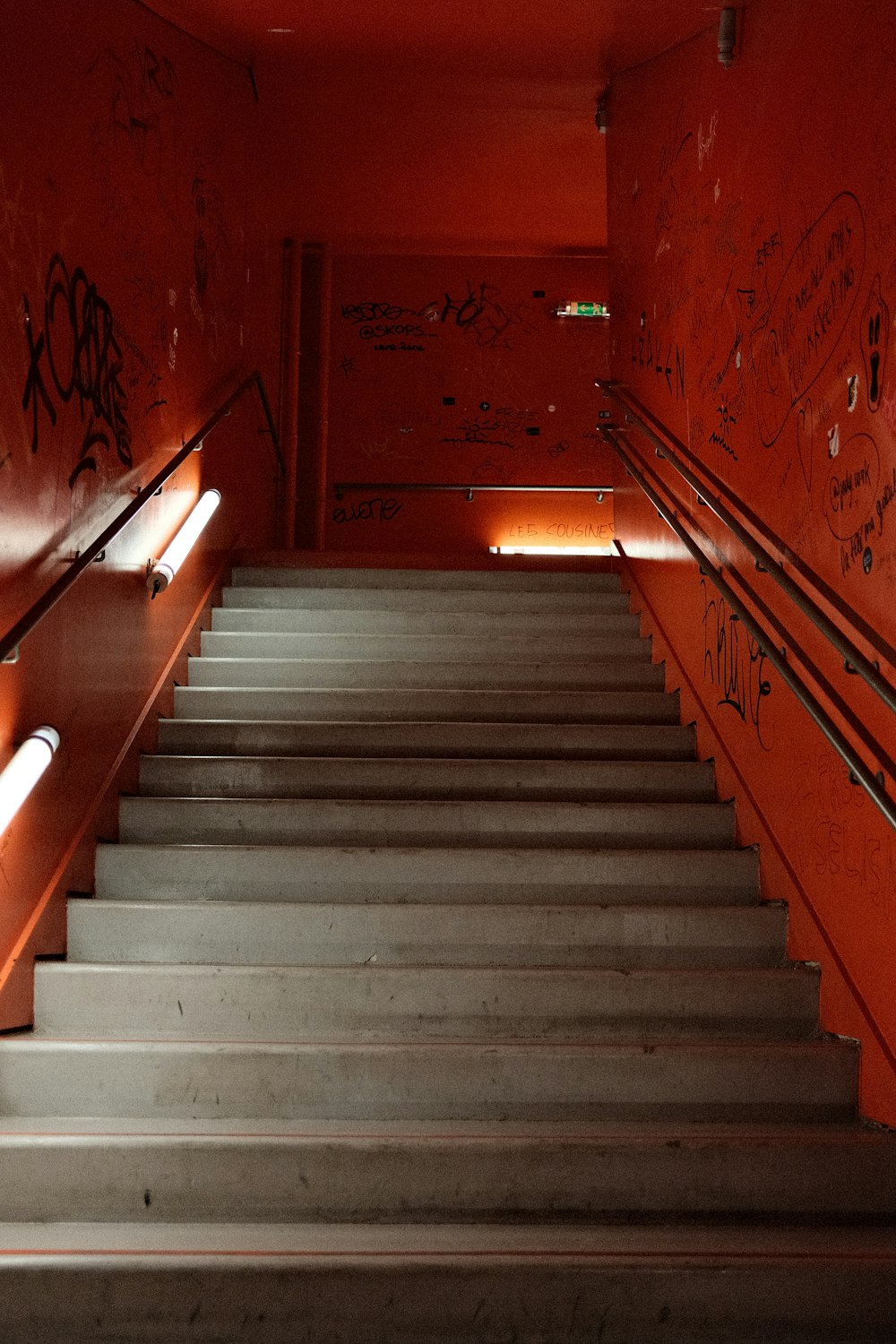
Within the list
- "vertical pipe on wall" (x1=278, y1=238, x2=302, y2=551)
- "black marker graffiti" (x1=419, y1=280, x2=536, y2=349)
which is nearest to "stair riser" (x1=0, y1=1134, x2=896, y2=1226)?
"vertical pipe on wall" (x1=278, y1=238, x2=302, y2=551)

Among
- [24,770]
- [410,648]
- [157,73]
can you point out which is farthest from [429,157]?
[24,770]

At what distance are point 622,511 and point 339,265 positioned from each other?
362cm

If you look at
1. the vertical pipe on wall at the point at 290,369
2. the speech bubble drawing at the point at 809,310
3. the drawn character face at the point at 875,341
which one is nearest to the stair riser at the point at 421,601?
the speech bubble drawing at the point at 809,310

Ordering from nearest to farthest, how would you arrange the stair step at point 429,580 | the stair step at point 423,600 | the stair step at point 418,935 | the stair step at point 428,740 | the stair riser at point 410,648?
the stair step at point 418,935
the stair step at point 428,740
the stair riser at point 410,648
the stair step at point 423,600
the stair step at point 429,580

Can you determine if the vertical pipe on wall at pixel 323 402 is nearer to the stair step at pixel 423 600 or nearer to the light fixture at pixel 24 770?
the stair step at pixel 423 600

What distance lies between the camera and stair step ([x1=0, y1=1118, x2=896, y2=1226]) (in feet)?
8.32

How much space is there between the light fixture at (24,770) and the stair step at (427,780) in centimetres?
98

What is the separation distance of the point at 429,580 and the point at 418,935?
235 cm

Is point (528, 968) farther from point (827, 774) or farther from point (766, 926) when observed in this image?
point (827, 774)

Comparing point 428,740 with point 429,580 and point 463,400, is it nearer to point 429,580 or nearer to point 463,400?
point 429,580

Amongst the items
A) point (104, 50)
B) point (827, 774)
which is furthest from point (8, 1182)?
point (104, 50)

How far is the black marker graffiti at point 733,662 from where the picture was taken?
3513 millimetres

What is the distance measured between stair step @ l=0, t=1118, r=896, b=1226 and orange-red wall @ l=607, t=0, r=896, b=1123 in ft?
0.85

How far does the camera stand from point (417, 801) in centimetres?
370
